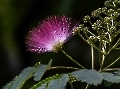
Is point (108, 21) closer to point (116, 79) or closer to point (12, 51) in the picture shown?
point (116, 79)

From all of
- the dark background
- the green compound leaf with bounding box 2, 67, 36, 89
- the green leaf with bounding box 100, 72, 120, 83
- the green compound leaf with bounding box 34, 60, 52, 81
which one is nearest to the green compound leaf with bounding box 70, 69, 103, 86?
the green leaf with bounding box 100, 72, 120, 83

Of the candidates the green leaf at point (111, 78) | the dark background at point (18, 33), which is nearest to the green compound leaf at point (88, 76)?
the green leaf at point (111, 78)

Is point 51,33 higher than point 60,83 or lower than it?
higher

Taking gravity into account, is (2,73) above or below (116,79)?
below

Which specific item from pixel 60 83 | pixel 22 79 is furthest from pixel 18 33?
pixel 60 83

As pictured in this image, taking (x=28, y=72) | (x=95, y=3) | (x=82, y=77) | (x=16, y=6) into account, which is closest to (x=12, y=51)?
(x=16, y=6)

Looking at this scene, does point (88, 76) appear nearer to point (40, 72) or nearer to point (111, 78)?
point (111, 78)
